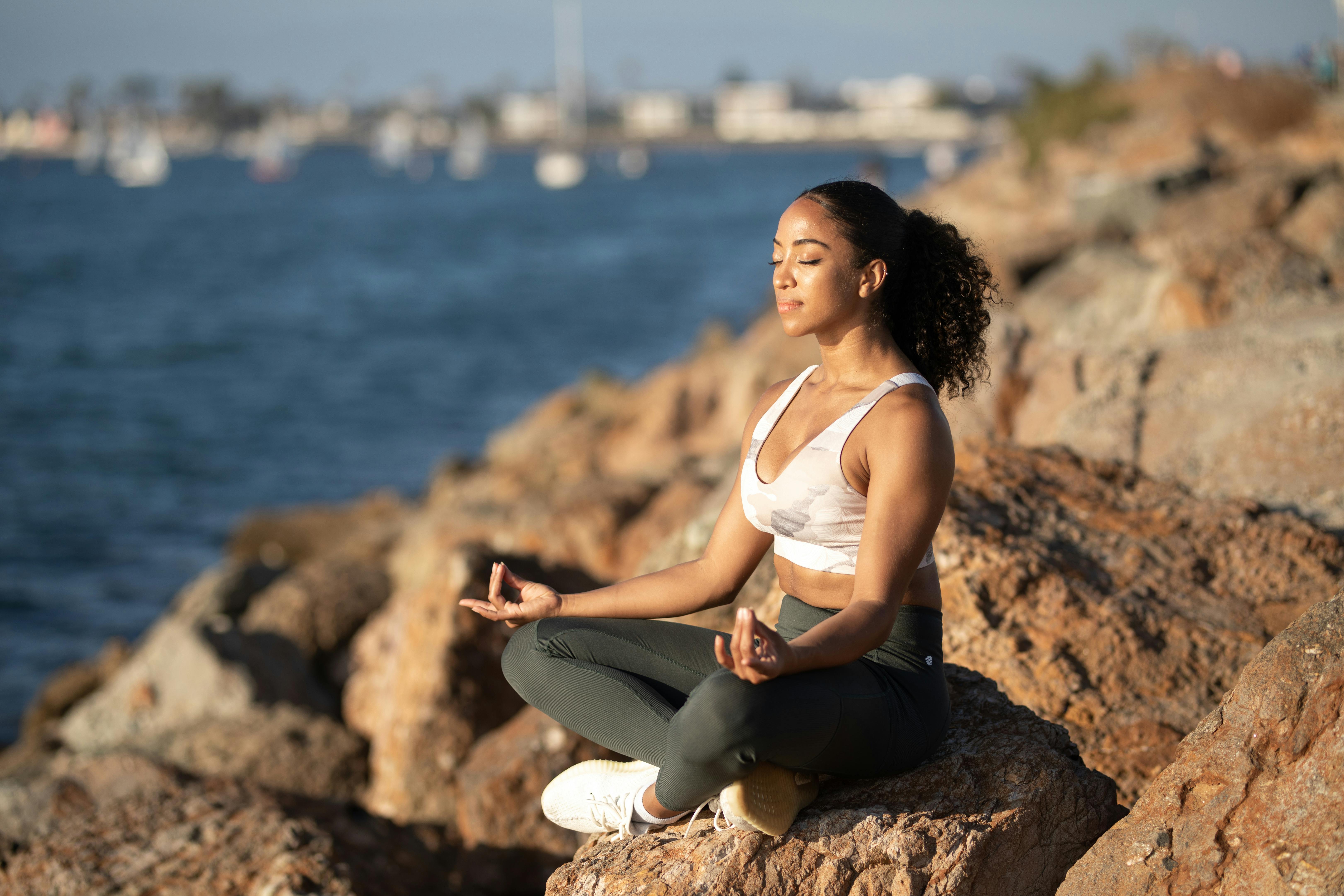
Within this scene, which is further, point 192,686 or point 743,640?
point 192,686

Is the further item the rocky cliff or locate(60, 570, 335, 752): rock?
locate(60, 570, 335, 752): rock

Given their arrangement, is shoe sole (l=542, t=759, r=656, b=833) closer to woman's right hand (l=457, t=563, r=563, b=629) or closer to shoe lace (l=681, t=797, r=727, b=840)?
shoe lace (l=681, t=797, r=727, b=840)

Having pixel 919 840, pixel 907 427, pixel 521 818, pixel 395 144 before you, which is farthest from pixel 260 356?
pixel 395 144

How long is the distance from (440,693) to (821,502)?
2.84 m

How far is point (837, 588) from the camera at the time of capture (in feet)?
8.77

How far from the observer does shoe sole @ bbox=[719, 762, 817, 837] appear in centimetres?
239

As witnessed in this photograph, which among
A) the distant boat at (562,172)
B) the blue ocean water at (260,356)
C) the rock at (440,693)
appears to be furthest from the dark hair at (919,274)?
the distant boat at (562,172)

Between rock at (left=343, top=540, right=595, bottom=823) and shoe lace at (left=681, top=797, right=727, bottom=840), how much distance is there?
237 centimetres

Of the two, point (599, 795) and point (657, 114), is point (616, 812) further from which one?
Result: point (657, 114)

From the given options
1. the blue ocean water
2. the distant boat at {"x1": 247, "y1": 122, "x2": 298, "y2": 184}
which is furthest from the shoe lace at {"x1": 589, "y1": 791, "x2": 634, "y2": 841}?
the distant boat at {"x1": 247, "y1": 122, "x2": 298, "y2": 184}

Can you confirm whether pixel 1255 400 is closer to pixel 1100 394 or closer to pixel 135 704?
pixel 1100 394

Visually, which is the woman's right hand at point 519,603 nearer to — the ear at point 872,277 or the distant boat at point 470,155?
the ear at point 872,277

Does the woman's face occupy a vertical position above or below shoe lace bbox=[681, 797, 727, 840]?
above

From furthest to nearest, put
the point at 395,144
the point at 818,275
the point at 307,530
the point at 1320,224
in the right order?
the point at 395,144
the point at 307,530
the point at 1320,224
the point at 818,275
